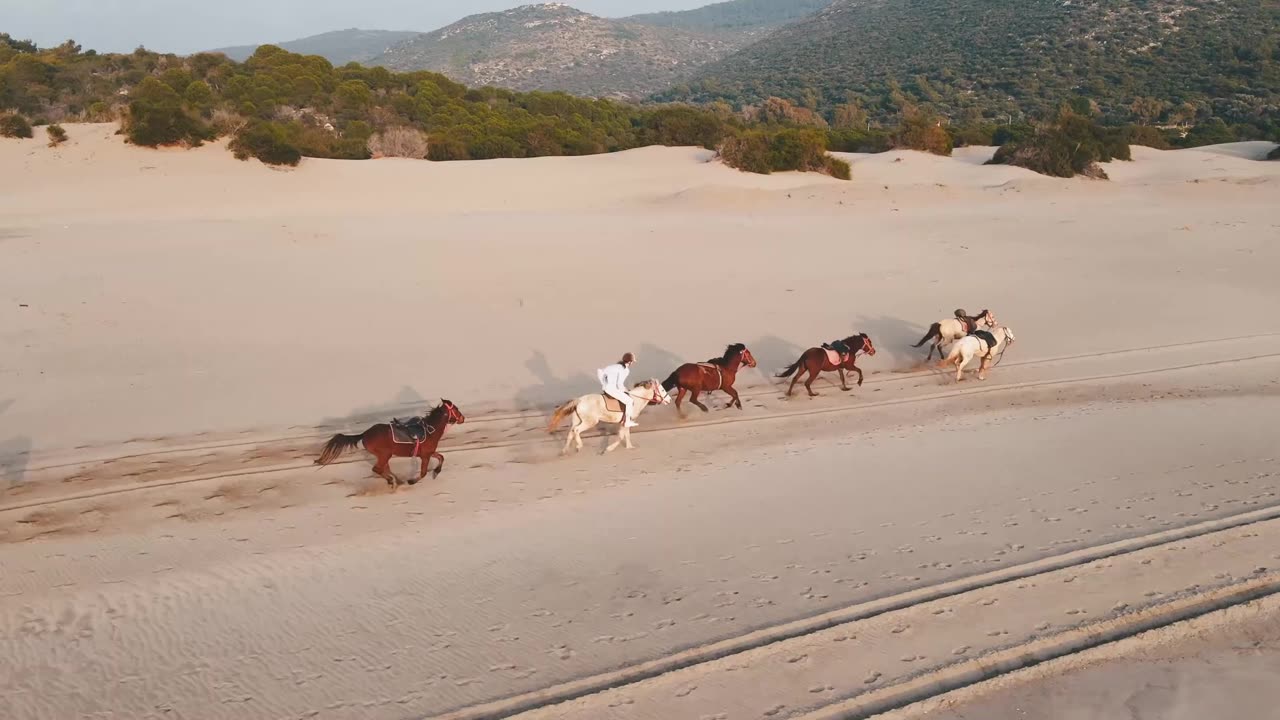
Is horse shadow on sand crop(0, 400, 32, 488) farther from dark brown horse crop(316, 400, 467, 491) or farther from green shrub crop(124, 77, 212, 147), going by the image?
green shrub crop(124, 77, 212, 147)

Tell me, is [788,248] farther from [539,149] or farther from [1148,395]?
[539,149]

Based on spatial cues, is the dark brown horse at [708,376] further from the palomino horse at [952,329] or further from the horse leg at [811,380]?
the palomino horse at [952,329]

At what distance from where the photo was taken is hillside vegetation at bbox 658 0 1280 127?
59.3 metres

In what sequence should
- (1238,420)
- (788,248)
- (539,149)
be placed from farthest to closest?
(539,149) < (788,248) < (1238,420)

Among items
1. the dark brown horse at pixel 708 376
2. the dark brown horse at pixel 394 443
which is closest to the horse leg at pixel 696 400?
the dark brown horse at pixel 708 376

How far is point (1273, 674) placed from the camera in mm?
5648

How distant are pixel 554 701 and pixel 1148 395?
10.8 m

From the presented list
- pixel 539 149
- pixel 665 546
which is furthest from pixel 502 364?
pixel 539 149

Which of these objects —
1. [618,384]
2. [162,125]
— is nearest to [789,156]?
[162,125]

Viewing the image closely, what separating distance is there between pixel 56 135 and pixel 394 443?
81.9 ft

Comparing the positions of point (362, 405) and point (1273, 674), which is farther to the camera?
point (362, 405)

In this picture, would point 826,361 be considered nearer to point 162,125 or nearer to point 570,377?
point 570,377

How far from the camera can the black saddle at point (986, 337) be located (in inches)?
503

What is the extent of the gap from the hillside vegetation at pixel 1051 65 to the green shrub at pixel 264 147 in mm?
45931
